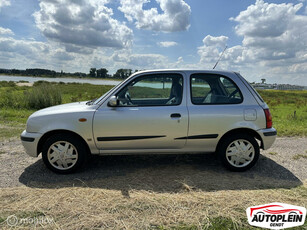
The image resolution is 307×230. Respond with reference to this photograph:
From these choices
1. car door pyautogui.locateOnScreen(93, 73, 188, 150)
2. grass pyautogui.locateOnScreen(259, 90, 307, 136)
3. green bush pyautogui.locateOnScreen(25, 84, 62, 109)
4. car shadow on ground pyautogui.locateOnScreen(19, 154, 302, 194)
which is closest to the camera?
car shadow on ground pyautogui.locateOnScreen(19, 154, 302, 194)

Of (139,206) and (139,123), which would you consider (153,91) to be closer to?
(139,123)

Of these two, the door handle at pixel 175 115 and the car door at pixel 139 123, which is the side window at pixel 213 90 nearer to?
the car door at pixel 139 123

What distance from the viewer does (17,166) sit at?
4.30 meters

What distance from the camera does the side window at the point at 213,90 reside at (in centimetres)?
399

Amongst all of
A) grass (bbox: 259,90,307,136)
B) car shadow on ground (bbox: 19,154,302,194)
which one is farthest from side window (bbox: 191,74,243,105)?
grass (bbox: 259,90,307,136)

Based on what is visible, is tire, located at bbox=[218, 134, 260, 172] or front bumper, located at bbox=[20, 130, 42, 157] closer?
front bumper, located at bbox=[20, 130, 42, 157]

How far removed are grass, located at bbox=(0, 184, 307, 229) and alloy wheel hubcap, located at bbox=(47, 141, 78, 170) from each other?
0.60 m

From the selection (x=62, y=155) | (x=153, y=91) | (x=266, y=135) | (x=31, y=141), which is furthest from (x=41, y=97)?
(x=266, y=135)

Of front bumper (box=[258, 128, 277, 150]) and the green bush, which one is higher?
the green bush

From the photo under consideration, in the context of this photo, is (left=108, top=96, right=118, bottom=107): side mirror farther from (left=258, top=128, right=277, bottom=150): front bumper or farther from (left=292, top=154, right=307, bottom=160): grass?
(left=292, top=154, right=307, bottom=160): grass

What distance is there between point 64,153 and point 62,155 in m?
0.05

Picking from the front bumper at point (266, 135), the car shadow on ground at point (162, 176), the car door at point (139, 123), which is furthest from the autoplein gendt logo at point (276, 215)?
the car door at point (139, 123)

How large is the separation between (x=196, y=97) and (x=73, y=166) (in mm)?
2451

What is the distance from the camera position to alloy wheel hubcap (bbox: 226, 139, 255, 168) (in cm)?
401
